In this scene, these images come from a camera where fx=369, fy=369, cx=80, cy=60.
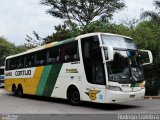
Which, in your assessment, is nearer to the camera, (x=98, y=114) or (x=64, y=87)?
(x=98, y=114)

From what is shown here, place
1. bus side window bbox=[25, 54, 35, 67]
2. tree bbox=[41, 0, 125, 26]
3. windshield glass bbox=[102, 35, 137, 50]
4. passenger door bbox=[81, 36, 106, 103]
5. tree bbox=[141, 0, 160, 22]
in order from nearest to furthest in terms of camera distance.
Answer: passenger door bbox=[81, 36, 106, 103], windshield glass bbox=[102, 35, 137, 50], bus side window bbox=[25, 54, 35, 67], tree bbox=[141, 0, 160, 22], tree bbox=[41, 0, 125, 26]

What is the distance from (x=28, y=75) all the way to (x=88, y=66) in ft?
24.0

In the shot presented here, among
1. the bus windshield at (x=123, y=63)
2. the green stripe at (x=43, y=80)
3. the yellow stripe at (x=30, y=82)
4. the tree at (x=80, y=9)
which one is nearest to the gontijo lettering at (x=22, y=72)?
the yellow stripe at (x=30, y=82)

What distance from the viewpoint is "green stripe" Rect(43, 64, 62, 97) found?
19.2 m

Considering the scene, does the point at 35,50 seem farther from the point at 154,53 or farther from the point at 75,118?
the point at 75,118

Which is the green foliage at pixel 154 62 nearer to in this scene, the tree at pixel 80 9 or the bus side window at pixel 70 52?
the bus side window at pixel 70 52

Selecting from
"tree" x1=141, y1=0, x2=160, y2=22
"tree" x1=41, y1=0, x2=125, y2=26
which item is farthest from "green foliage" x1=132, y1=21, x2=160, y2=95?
"tree" x1=41, y1=0, x2=125, y2=26

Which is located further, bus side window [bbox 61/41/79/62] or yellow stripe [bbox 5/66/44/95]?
yellow stripe [bbox 5/66/44/95]

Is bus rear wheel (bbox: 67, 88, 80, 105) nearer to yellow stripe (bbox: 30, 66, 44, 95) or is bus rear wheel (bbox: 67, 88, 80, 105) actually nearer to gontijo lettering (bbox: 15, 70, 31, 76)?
yellow stripe (bbox: 30, 66, 44, 95)

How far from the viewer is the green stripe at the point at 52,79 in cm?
1920

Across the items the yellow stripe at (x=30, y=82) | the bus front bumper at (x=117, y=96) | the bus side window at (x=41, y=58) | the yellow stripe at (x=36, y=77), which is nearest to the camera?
the bus front bumper at (x=117, y=96)

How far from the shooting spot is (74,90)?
58.6 ft

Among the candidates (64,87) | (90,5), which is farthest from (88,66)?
(90,5)

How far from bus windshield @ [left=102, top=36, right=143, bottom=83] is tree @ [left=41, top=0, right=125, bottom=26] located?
31.3m
